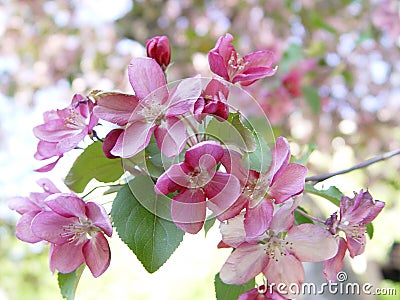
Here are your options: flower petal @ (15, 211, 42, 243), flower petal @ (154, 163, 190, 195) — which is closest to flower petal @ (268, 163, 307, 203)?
flower petal @ (154, 163, 190, 195)

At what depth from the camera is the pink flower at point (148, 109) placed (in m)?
0.62

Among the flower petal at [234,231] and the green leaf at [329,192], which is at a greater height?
the flower petal at [234,231]

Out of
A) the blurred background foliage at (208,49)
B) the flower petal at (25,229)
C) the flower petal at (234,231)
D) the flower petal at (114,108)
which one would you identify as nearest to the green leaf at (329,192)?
the flower petal at (234,231)

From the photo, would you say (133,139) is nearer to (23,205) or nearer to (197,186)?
(197,186)

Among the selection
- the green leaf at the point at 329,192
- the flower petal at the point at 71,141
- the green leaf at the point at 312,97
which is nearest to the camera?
the flower petal at the point at 71,141

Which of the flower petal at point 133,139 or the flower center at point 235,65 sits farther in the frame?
the flower center at point 235,65

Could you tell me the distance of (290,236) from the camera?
2.11ft

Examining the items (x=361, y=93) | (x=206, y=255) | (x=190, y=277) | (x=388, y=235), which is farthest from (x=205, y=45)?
(x=388, y=235)

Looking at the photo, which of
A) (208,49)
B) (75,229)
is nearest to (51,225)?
(75,229)

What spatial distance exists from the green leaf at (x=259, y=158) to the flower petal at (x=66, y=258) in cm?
26

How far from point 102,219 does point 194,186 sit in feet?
0.43

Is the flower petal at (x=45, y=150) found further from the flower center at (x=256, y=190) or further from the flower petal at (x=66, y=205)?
the flower center at (x=256, y=190)

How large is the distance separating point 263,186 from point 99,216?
8.3 inches

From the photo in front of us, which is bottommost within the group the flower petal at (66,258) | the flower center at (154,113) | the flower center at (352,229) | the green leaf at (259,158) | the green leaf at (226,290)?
the green leaf at (226,290)
